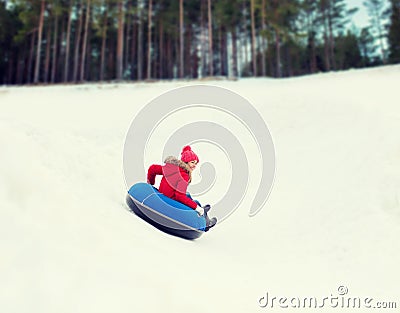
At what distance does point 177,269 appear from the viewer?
9.28 feet

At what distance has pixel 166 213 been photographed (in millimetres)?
4020

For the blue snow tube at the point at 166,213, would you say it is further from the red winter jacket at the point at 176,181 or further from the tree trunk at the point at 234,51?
the tree trunk at the point at 234,51

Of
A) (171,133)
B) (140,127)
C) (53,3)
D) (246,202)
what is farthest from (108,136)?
(53,3)

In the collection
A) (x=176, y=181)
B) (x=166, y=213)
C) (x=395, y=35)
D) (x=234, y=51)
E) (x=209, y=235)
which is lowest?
(x=209, y=235)

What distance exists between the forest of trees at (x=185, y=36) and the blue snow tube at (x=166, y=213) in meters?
22.4

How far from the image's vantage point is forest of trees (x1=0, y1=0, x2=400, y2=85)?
26.8 metres

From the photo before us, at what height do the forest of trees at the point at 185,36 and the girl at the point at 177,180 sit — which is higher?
the forest of trees at the point at 185,36

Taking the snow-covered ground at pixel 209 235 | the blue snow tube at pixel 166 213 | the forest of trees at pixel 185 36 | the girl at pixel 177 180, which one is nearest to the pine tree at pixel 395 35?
the forest of trees at pixel 185 36

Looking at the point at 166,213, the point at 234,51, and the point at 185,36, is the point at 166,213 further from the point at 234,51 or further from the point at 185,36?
the point at 185,36

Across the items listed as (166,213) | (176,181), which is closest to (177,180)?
(176,181)

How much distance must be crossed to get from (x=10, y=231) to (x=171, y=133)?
283 inches

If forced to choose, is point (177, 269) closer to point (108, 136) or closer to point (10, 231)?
point (10, 231)

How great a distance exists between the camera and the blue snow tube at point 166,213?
4023 millimetres

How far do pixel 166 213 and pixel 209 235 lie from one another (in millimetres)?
1112
